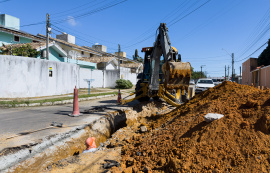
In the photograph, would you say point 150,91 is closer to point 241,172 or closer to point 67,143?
point 67,143

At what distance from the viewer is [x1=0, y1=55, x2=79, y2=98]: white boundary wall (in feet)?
34.8

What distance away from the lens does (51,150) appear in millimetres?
3938

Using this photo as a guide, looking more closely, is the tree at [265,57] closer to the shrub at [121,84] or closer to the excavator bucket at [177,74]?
the shrub at [121,84]

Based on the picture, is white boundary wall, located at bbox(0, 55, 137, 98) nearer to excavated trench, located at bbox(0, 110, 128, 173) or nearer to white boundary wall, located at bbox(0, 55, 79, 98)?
white boundary wall, located at bbox(0, 55, 79, 98)

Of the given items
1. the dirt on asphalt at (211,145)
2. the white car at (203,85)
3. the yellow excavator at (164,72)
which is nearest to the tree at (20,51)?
the yellow excavator at (164,72)

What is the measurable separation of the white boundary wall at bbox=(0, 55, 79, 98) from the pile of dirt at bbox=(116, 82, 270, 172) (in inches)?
376

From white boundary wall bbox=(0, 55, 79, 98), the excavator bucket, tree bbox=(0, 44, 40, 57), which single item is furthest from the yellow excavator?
tree bbox=(0, 44, 40, 57)

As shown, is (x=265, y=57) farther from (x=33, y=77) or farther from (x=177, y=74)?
(x=33, y=77)

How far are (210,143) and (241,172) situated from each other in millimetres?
625

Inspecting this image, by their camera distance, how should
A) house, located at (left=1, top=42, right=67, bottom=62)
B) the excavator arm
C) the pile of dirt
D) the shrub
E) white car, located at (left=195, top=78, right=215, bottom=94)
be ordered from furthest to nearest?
1. the shrub
2. house, located at (left=1, top=42, right=67, bottom=62)
3. white car, located at (left=195, top=78, right=215, bottom=94)
4. the excavator arm
5. the pile of dirt

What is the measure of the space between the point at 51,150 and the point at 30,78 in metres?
9.25

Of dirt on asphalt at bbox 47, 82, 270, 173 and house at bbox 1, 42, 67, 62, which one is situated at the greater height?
house at bbox 1, 42, 67, 62

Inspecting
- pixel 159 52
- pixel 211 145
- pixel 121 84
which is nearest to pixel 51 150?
pixel 211 145

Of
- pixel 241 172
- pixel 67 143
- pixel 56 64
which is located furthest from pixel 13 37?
pixel 241 172
